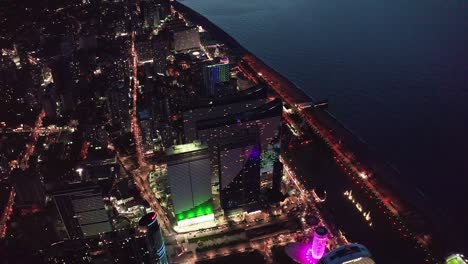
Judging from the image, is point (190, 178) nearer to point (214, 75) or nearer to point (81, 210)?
point (81, 210)

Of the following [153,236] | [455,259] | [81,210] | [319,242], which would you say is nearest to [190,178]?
[153,236]

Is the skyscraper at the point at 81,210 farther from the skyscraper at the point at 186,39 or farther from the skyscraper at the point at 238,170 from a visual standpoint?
the skyscraper at the point at 186,39

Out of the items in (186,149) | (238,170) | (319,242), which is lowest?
(319,242)

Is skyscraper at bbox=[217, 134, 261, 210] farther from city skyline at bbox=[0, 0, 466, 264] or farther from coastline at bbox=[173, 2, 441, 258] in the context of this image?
coastline at bbox=[173, 2, 441, 258]

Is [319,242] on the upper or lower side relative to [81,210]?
lower

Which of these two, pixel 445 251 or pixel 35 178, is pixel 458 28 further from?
pixel 35 178

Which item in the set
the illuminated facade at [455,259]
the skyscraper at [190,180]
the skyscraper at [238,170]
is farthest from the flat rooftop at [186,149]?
the illuminated facade at [455,259]
